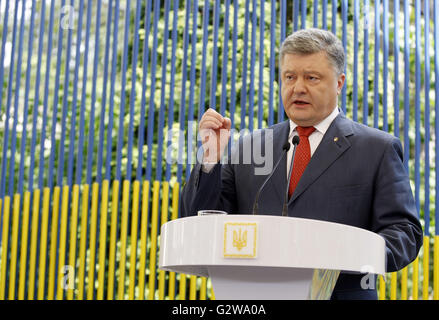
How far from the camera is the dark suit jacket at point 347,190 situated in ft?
6.08

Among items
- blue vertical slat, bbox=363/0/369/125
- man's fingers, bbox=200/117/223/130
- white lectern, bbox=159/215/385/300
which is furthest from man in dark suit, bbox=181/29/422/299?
blue vertical slat, bbox=363/0/369/125

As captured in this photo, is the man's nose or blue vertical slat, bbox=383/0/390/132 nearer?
the man's nose

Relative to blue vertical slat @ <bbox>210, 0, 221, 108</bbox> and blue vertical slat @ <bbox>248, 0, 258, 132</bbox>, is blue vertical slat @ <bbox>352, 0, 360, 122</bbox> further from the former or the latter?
blue vertical slat @ <bbox>210, 0, 221, 108</bbox>

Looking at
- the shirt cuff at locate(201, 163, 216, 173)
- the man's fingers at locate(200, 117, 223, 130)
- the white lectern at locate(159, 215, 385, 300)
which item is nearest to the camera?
the white lectern at locate(159, 215, 385, 300)

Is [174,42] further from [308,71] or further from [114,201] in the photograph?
[308,71]

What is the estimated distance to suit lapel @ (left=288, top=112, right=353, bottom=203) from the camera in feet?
6.33

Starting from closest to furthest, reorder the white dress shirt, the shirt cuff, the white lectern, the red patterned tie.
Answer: the white lectern → the shirt cuff → the red patterned tie → the white dress shirt

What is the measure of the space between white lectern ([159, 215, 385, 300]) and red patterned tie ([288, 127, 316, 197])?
0.55 meters

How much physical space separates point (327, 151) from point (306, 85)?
24cm

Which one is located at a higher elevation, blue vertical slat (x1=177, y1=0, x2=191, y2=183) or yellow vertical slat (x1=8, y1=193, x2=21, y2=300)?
blue vertical slat (x1=177, y1=0, x2=191, y2=183)

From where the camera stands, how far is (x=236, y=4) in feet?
12.5
